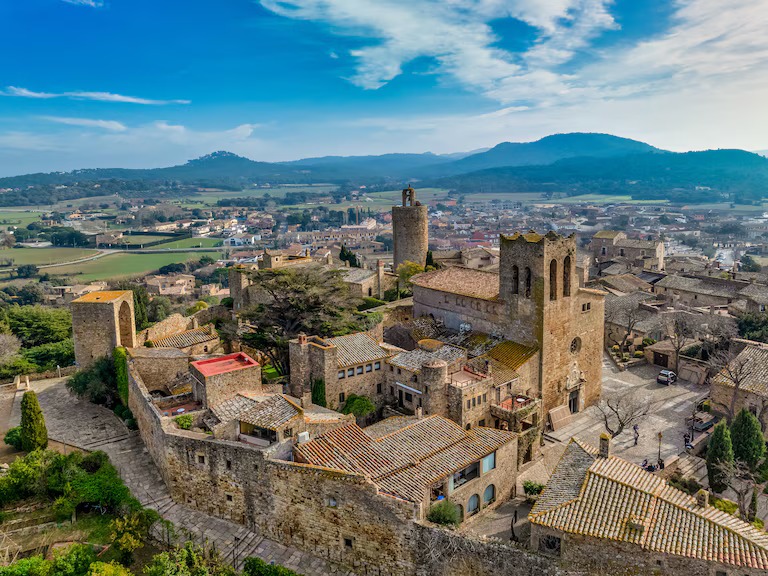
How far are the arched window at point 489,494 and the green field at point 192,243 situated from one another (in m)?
135

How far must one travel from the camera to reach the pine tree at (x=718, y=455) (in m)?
24.1

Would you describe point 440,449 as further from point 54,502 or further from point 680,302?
point 680,302

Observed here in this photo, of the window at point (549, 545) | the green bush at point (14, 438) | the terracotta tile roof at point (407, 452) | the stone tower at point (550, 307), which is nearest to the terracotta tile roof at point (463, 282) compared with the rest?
the stone tower at point (550, 307)

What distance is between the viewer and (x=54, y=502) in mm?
22672

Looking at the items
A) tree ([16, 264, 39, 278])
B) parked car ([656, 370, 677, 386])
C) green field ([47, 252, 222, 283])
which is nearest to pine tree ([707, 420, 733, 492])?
parked car ([656, 370, 677, 386])

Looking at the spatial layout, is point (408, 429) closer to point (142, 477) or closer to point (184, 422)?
point (184, 422)

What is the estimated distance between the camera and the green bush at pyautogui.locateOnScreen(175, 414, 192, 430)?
23547 millimetres

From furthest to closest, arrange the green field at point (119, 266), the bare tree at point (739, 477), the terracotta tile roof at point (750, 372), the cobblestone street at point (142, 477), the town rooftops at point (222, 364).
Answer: the green field at point (119, 266) → the terracotta tile roof at point (750, 372) → the town rooftops at point (222, 364) → the bare tree at point (739, 477) → the cobblestone street at point (142, 477)

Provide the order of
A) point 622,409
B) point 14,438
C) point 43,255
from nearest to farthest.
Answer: point 14,438
point 622,409
point 43,255

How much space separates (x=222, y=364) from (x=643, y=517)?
17.8 metres

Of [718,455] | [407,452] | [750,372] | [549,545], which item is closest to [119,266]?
[407,452]

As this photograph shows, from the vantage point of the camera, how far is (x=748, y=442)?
84.3 ft

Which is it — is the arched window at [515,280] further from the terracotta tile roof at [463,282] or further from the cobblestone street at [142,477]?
the cobblestone street at [142,477]

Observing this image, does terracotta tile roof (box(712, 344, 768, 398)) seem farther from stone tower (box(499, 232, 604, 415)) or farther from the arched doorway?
the arched doorway
